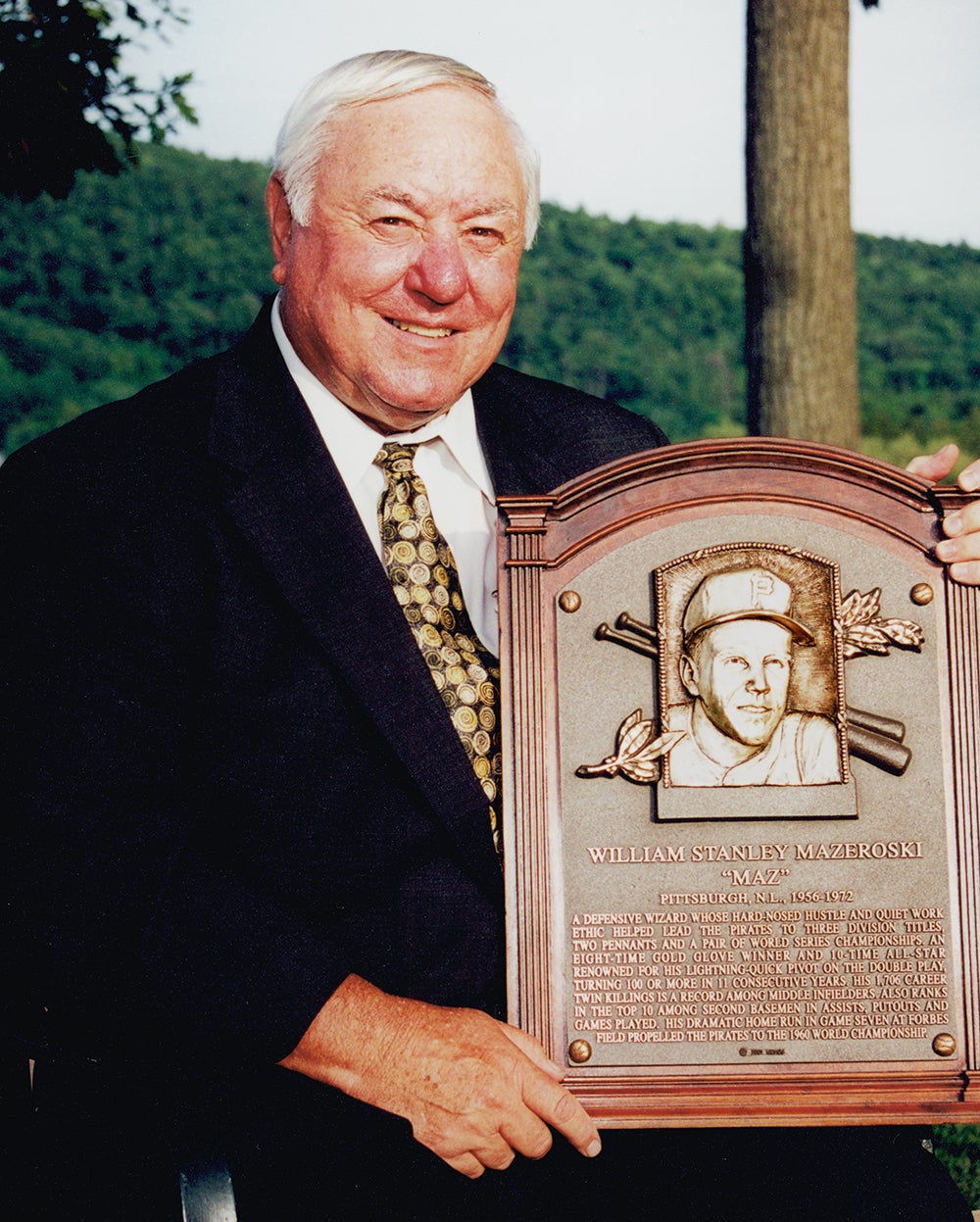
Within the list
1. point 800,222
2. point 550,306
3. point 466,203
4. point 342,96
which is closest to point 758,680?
point 466,203

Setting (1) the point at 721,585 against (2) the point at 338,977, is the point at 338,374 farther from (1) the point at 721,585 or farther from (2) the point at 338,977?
(2) the point at 338,977

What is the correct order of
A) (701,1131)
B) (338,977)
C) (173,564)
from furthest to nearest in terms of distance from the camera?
(701,1131), (173,564), (338,977)

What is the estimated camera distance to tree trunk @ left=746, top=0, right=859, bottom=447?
12.8ft

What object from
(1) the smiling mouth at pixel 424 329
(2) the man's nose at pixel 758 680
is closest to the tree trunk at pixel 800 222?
(1) the smiling mouth at pixel 424 329

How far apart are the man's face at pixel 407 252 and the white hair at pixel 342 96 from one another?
0.02 metres

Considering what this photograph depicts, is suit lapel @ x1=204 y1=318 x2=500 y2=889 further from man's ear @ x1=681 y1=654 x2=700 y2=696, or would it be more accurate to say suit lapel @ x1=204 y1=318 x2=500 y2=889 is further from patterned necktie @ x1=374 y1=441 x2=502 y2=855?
man's ear @ x1=681 y1=654 x2=700 y2=696

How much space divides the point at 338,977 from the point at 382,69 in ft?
5.15

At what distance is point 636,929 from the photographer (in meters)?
2.14

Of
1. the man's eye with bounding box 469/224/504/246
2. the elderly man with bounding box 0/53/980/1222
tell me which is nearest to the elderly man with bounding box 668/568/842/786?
the elderly man with bounding box 0/53/980/1222

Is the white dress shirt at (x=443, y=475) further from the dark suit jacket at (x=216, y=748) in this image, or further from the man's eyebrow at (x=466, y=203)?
the man's eyebrow at (x=466, y=203)

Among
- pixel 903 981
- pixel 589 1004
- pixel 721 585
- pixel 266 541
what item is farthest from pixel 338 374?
pixel 903 981

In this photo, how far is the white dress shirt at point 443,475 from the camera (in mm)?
2518

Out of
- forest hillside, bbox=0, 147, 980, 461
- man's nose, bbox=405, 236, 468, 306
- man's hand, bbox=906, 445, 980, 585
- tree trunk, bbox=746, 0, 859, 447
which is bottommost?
man's hand, bbox=906, 445, 980, 585

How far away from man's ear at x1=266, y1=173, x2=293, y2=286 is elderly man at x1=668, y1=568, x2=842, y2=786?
106 cm
